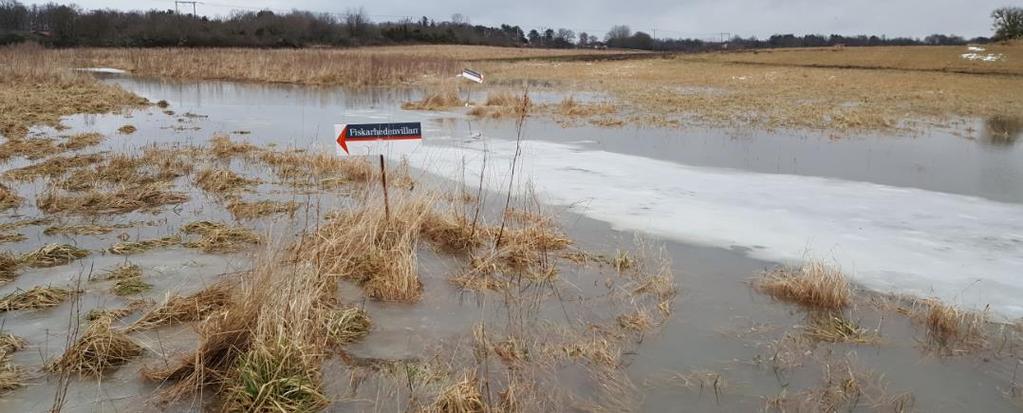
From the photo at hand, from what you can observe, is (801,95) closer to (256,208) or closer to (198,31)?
(256,208)

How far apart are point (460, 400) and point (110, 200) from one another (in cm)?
555

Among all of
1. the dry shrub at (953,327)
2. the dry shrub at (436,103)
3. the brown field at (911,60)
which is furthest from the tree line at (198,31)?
the dry shrub at (953,327)

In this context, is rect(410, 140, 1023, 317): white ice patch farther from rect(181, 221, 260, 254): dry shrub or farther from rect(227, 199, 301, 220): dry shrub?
rect(181, 221, 260, 254): dry shrub

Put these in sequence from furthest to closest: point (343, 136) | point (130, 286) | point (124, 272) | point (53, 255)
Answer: point (343, 136), point (53, 255), point (124, 272), point (130, 286)

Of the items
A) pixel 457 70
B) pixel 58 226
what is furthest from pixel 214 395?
pixel 457 70

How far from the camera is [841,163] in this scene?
36.4 ft

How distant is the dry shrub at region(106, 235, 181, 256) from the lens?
18.6ft

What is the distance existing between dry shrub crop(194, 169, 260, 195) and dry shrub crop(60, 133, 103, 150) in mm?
3487

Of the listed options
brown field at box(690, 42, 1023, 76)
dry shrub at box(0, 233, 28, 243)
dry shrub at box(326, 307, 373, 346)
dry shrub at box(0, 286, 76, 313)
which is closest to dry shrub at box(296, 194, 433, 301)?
dry shrub at box(326, 307, 373, 346)

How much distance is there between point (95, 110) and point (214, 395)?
15180 millimetres

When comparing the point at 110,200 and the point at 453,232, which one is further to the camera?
the point at 110,200

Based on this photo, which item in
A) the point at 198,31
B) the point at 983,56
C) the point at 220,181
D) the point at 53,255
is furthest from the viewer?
the point at 198,31

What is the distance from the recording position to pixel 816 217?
24.2ft

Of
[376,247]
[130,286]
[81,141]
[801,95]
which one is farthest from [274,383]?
[801,95]
